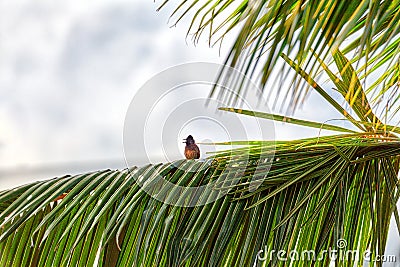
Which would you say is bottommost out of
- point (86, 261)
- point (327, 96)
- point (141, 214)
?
point (86, 261)

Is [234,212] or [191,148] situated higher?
[191,148]

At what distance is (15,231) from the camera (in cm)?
126

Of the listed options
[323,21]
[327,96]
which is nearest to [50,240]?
[327,96]

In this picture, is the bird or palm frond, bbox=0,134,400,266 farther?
the bird

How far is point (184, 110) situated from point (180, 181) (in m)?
0.14

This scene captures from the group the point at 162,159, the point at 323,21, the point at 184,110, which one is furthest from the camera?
the point at 162,159

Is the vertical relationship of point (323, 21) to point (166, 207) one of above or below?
above

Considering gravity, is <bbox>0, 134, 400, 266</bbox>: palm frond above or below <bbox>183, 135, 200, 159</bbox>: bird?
below

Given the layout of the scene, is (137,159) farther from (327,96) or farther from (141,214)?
(327,96)

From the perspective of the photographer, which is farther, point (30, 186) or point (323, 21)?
point (30, 186)

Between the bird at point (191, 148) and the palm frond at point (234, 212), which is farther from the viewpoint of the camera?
the bird at point (191, 148)

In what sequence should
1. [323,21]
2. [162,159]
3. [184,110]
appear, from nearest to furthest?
[323,21] → [184,110] → [162,159]

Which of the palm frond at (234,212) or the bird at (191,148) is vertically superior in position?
the bird at (191,148)

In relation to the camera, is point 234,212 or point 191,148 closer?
point 234,212
